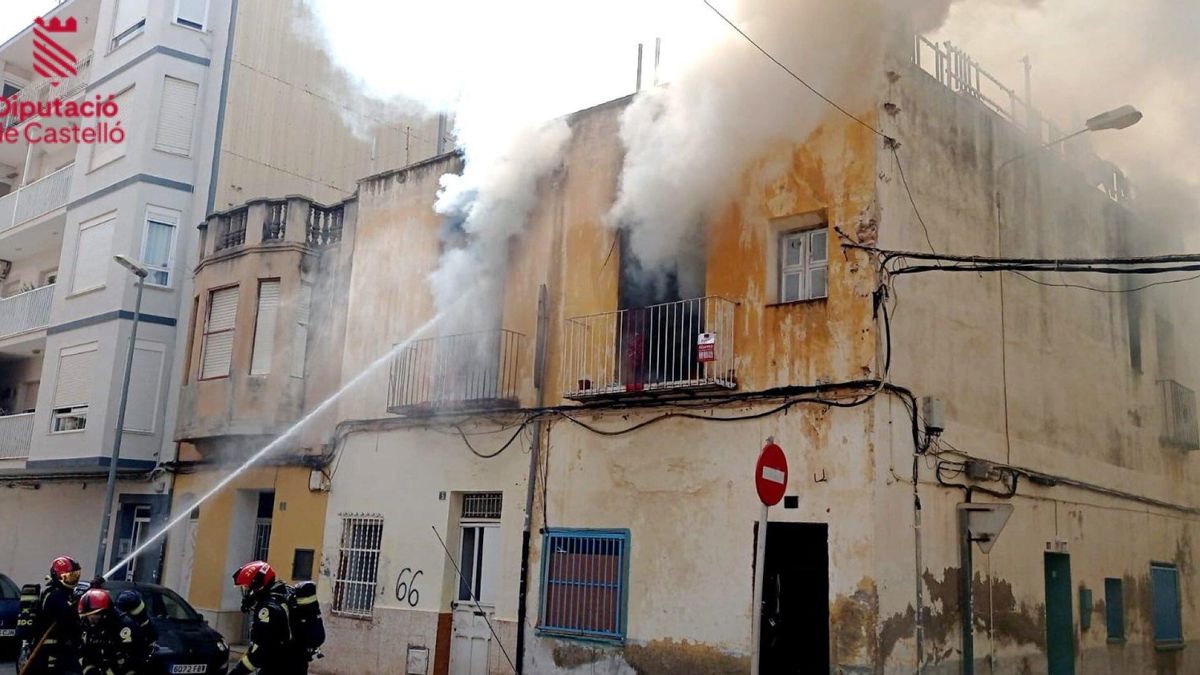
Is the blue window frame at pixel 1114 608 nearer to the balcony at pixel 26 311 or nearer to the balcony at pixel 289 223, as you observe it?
the balcony at pixel 289 223

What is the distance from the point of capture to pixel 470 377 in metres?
13.5

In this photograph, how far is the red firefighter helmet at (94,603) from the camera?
8.73 meters

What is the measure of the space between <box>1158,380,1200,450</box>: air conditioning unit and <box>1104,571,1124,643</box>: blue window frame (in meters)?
3.17

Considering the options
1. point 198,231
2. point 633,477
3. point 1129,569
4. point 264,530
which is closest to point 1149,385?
point 1129,569

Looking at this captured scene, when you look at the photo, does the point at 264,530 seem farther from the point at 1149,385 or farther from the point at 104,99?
the point at 1149,385

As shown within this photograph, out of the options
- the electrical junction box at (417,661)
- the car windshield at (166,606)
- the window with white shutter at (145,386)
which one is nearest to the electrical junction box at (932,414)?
the electrical junction box at (417,661)

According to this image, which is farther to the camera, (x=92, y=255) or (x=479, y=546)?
(x=92, y=255)

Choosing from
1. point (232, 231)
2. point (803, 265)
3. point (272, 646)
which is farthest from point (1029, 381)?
point (232, 231)

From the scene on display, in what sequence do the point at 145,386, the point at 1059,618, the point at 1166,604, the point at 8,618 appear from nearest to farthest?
the point at 1059,618 < the point at 1166,604 < the point at 8,618 < the point at 145,386

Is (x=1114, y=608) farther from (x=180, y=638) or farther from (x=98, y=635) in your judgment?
(x=98, y=635)

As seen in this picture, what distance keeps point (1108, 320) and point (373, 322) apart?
10733mm

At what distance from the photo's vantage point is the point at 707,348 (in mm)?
11086

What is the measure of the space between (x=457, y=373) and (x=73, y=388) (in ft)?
37.0

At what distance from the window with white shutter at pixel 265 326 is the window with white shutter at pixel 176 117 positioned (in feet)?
18.6
